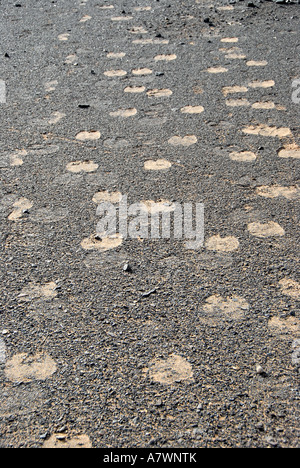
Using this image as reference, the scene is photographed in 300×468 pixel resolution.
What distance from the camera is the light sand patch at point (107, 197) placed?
90.0 inches

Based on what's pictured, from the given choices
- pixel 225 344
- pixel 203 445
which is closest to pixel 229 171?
pixel 225 344

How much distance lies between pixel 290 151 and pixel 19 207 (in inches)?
54.0

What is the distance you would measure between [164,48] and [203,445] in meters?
3.23

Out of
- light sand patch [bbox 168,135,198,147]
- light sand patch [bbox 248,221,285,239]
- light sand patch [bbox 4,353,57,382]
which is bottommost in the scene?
light sand patch [bbox 4,353,57,382]

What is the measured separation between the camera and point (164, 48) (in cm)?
388

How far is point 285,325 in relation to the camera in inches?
64.9

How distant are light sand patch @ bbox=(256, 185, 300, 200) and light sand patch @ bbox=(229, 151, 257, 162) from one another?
0.25 m

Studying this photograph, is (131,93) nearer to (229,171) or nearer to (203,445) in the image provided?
(229,171)

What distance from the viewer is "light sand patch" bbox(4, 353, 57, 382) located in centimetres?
152

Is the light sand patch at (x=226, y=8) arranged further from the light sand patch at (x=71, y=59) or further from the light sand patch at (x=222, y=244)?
the light sand patch at (x=222, y=244)

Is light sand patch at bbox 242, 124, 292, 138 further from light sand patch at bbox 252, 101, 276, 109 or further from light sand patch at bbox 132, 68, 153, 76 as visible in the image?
light sand patch at bbox 132, 68, 153, 76
